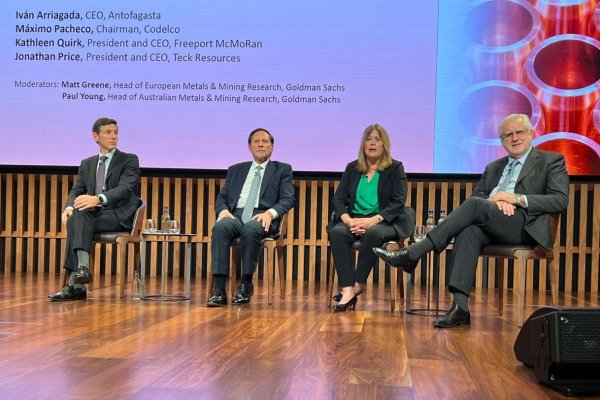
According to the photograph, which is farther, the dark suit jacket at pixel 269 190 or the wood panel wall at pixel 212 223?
the wood panel wall at pixel 212 223

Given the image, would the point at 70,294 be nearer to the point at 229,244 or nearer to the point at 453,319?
the point at 229,244

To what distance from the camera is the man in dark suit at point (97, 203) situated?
495cm

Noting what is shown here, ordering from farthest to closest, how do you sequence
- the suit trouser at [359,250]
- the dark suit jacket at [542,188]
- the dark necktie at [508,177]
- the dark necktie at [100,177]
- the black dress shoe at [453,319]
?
the dark necktie at [100,177]
the suit trouser at [359,250]
the dark necktie at [508,177]
the dark suit jacket at [542,188]
the black dress shoe at [453,319]

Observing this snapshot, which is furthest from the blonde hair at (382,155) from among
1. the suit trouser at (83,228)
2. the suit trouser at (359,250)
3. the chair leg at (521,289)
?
the suit trouser at (83,228)

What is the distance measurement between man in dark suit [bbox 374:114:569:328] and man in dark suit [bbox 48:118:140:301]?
189cm

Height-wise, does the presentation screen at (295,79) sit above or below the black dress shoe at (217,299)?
above

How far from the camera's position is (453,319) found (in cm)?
396

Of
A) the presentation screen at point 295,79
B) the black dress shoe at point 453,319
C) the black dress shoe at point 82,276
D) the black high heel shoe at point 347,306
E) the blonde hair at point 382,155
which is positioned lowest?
the black high heel shoe at point 347,306

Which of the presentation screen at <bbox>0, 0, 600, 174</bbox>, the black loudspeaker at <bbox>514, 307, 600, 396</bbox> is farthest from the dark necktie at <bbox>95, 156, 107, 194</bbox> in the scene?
the black loudspeaker at <bbox>514, 307, 600, 396</bbox>

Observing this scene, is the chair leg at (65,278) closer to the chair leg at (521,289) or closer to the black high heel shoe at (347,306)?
the black high heel shoe at (347,306)

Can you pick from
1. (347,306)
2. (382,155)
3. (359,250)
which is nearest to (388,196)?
(382,155)

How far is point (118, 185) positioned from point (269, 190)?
1.02 meters

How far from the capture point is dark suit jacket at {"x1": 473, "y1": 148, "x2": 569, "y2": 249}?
4.20 metres

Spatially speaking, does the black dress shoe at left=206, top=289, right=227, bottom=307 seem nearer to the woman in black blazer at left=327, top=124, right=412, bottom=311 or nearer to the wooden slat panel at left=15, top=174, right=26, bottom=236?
the woman in black blazer at left=327, top=124, right=412, bottom=311
